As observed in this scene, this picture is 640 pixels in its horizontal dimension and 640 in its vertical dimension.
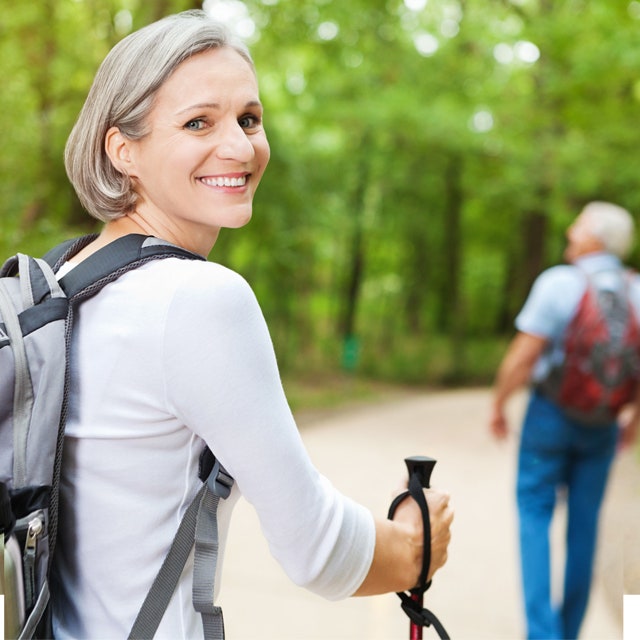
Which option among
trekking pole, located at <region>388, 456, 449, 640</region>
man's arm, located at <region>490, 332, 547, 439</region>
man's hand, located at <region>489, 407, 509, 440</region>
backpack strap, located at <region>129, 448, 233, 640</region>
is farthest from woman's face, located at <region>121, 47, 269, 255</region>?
man's hand, located at <region>489, 407, 509, 440</region>

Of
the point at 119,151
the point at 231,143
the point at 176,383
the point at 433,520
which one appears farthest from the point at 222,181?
the point at 433,520

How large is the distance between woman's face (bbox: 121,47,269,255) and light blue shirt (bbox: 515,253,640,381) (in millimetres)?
3138

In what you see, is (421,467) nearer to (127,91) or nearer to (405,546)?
(405,546)

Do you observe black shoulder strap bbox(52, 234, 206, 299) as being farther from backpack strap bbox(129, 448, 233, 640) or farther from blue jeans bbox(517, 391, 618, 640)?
blue jeans bbox(517, 391, 618, 640)

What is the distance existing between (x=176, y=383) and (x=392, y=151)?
20.4 metres

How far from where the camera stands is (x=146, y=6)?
31.9ft

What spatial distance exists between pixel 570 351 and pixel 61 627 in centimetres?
342

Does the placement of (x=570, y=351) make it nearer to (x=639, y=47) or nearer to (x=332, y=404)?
(x=639, y=47)

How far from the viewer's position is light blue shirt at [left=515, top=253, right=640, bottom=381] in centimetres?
441

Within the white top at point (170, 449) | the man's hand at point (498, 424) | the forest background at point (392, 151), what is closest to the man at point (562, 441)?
the man's hand at point (498, 424)

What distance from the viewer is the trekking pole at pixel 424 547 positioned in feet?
4.75

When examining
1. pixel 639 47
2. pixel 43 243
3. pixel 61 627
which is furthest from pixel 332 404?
pixel 61 627

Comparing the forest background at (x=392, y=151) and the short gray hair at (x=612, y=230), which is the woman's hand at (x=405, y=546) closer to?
the short gray hair at (x=612, y=230)

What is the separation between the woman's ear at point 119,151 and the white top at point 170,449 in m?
0.26
